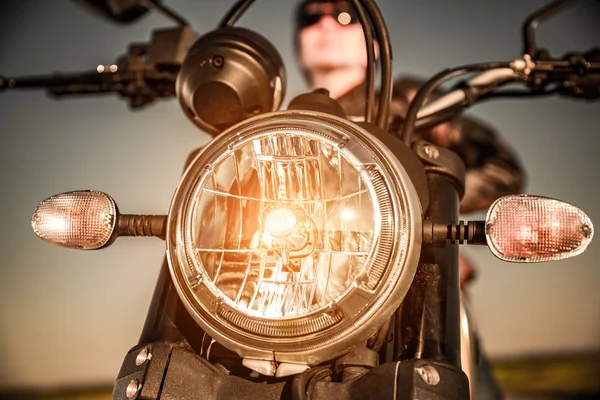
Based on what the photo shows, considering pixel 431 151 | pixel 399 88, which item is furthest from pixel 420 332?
pixel 399 88

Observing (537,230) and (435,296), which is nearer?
(537,230)

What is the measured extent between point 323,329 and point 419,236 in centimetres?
18

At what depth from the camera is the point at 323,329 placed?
0.70m

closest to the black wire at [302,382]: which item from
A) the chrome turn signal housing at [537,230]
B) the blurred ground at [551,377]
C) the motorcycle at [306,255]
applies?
the motorcycle at [306,255]

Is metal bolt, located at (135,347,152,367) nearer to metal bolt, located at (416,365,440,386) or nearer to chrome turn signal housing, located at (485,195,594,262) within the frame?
metal bolt, located at (416,365,440,386)

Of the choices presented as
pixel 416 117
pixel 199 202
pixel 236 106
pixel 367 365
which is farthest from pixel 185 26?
pixel 367 365

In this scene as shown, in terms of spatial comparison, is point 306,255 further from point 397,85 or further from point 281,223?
point 397,85

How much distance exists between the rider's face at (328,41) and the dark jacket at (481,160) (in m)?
0.20

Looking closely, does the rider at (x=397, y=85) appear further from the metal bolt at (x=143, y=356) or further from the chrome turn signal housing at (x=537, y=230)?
the metal bolt at (x=143, y=356)

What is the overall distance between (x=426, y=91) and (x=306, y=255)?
48cm

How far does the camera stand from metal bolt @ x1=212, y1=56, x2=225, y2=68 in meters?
0.99

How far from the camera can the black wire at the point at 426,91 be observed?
1.01 metres

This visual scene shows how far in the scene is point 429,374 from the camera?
0.68m

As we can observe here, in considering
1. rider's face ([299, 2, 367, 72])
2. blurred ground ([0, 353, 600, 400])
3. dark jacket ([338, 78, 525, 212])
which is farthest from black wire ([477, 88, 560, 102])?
blurred ground ([0, 353, 600, 400])
